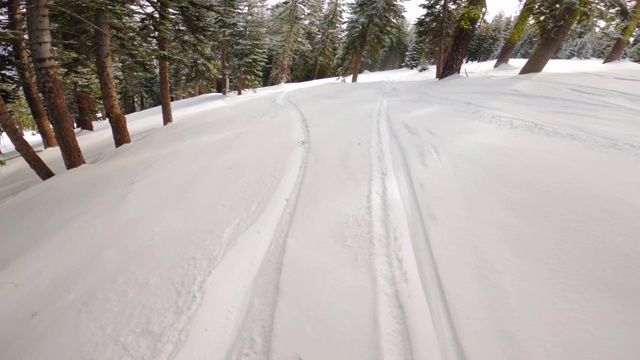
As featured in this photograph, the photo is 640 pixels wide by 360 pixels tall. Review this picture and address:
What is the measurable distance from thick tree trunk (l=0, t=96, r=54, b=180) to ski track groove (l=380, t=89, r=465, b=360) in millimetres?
9541

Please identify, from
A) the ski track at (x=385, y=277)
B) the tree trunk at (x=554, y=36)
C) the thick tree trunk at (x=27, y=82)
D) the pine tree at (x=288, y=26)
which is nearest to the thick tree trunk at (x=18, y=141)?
the thick tree trunk at (x=27, y=82)

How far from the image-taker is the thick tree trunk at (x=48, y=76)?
17.6 ft

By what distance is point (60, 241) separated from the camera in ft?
12.1

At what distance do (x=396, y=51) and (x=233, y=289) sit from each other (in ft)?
198

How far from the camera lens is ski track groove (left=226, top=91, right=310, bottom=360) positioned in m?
2.09

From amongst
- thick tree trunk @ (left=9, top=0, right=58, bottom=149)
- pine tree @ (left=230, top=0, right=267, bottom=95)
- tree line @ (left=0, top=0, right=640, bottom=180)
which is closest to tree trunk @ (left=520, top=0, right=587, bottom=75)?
tree line @ (left=0, top=0, right=640, bottom=180)

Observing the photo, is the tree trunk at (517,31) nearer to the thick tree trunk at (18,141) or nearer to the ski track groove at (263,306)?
the ski track groove at (263,306)

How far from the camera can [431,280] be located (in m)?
2.51

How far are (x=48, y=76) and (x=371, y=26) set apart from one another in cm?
2026

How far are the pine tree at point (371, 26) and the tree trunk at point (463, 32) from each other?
10.7m

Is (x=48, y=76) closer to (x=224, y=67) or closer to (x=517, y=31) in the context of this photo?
(x=517, y=31)

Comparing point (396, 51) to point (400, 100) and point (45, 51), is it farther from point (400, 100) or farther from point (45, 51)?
point (45, 51)

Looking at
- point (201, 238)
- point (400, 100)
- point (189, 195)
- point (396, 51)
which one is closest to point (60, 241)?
point (189, 195)

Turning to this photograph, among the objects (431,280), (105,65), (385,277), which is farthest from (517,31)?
(105,65)
